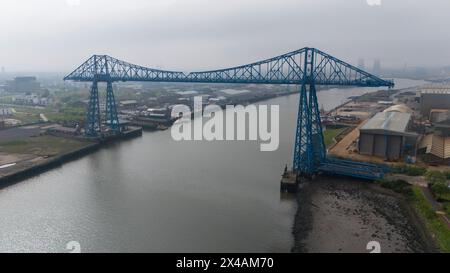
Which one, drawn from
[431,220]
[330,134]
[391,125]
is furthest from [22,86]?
[431,220]

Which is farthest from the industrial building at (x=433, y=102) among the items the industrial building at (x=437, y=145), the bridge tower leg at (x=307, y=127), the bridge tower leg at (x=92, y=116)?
the bridge tower leg at (x=92, y=116)

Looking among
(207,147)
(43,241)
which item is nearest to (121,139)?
(207,147)

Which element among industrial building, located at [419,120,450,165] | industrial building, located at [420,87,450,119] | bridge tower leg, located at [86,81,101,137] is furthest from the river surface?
industrial building, located at [420,87,450,119]

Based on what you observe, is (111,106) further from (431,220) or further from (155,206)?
(431,220)

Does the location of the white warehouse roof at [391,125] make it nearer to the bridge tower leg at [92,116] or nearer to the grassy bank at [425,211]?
the grassy bank at [425,211]

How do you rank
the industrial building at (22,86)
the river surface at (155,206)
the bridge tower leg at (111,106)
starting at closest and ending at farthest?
the river surface at (155,206), the bridge tower leg at (111,106), the industrial building at (22,86)

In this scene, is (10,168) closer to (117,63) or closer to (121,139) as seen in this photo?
(121,139)
